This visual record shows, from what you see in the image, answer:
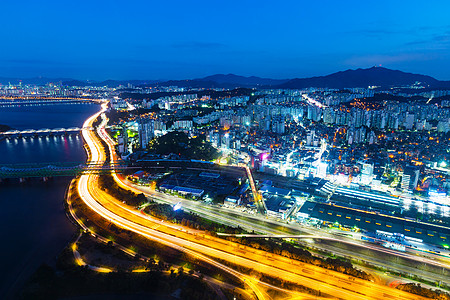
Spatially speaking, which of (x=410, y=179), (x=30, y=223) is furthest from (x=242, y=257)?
(x=410, y=179)

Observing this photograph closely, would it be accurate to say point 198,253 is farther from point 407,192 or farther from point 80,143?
point 80,143

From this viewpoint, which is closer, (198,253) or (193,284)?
(193,284)

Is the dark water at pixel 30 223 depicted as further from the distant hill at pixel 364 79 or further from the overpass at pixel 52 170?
the distant hill at pixel 364 79

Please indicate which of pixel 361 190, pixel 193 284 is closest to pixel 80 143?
pixel 193 284

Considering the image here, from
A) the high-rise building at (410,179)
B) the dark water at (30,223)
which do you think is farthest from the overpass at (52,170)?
the high-rise building at (410,179)

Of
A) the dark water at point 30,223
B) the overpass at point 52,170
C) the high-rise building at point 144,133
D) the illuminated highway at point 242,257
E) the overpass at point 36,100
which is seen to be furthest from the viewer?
the overpass at point 36,100

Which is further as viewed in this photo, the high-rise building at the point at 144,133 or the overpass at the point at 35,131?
the overpass at the point at 35,131
